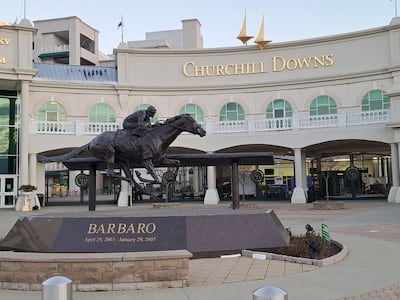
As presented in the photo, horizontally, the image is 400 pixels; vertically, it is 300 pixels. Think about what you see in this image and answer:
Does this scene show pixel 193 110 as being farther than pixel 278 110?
Yes

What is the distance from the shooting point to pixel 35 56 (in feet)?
221

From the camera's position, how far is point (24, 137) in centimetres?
3033

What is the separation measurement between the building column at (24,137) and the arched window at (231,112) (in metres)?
14.1

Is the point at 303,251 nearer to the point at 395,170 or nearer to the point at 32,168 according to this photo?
the point at 395,170

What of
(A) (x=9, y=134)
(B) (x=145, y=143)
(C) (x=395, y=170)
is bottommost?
(C) (x=395, y=170)

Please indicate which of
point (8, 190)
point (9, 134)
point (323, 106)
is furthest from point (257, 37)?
point (8, 190)

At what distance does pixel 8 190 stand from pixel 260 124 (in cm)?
1843

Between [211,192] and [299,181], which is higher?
[299,181]

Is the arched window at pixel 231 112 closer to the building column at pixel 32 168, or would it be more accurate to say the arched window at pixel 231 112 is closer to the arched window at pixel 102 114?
the arched window at pixel 102 114

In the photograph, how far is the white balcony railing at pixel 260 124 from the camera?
98.4ft

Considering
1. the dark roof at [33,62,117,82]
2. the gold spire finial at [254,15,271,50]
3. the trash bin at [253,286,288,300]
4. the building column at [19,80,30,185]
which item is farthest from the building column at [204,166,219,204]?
the trash bin at [253,286,288,300]

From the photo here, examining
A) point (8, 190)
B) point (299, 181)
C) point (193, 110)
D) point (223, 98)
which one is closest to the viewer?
point (299, 181)

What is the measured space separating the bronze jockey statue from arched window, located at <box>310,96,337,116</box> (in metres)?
24.2

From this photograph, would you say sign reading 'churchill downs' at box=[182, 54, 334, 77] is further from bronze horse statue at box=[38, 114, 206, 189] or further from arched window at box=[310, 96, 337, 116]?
bronze horse statue at box=[38, 114, 206, 189]
